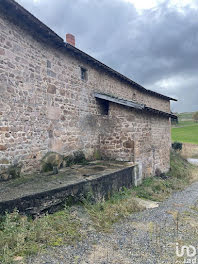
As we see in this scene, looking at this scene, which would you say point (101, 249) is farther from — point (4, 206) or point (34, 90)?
point (34, 90)

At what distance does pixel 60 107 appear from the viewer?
684 centimetres

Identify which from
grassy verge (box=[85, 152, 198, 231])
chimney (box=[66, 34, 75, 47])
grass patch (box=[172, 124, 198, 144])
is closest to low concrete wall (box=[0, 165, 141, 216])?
grassy verge (box=[85, 152, 198, 231])

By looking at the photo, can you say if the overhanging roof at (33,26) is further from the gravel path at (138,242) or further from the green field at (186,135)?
the green field at (186,135)

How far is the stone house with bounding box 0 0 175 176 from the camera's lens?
17.0ft

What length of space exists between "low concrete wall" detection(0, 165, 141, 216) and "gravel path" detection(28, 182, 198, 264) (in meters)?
0.99

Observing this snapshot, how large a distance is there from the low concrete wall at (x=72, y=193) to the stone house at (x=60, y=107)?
51.4 inches

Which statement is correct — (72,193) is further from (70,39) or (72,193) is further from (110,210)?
(70,39)

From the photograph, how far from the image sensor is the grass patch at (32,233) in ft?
9.75

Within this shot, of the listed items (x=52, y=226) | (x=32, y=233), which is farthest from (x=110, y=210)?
(x=32, y=233)

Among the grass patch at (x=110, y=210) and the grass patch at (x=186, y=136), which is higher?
the grass patch at (x=186, y=136)

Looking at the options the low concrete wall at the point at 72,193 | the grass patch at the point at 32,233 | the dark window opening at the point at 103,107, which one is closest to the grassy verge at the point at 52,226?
the grass patch at the point at 32,233

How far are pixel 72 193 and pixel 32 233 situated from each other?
4.90 feet

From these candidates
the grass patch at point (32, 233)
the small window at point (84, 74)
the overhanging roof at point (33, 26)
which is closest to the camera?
the grass patch at point (32, 233)

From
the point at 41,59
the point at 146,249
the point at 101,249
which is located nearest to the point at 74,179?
the point at 101,249
